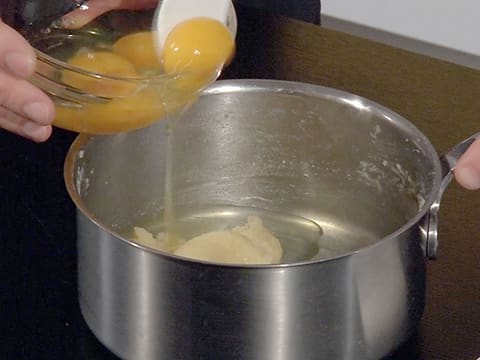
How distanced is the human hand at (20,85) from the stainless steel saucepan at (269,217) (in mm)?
38

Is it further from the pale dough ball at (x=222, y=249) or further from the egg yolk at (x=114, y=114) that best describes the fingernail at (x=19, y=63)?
the pale dough ball at (x=222, y=249)

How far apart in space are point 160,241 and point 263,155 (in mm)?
129

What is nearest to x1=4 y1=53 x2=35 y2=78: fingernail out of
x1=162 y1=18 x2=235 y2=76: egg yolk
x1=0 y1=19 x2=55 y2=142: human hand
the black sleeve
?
x1=0 y1=19 x2=55 y2=142: human hand

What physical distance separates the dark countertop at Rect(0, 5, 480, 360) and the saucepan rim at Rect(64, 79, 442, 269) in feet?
0.26

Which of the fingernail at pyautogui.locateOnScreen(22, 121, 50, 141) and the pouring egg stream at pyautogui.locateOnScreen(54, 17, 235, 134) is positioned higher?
the pouring egg stream at pyautogui.locateOnScreen(54, 17, 235, 134)

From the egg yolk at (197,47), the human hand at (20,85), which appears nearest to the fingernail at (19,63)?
the human hand at (20,85)

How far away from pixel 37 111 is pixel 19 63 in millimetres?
40

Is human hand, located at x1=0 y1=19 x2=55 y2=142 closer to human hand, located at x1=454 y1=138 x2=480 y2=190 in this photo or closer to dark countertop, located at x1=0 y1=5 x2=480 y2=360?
dark countertop, located at x1=0 y1=5 x2=480 y2=360

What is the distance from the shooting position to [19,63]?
67 centimetres

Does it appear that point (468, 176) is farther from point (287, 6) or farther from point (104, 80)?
point (287, 6)

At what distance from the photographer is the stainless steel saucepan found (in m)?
0.59

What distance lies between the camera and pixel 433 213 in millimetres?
644

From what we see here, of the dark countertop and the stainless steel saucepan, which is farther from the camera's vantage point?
the dark countertop

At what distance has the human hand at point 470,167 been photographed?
25.6 inches
